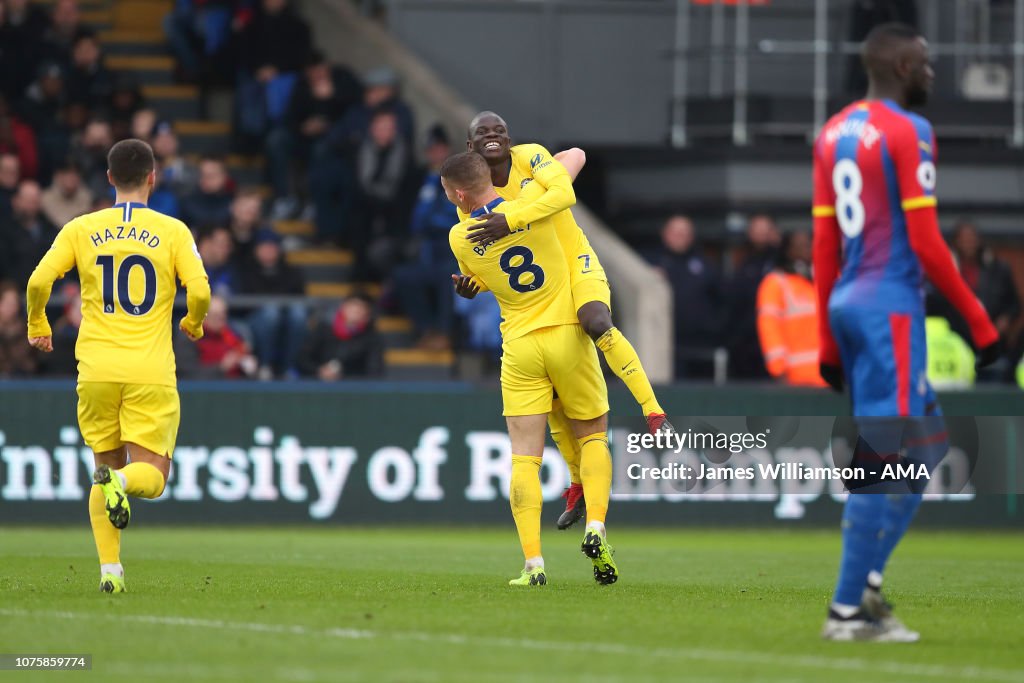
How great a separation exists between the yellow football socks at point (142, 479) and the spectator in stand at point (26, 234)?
9.38m

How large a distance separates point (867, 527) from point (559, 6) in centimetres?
1724

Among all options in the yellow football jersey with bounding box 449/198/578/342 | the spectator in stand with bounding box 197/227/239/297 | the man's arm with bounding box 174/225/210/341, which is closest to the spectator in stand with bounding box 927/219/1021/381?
the spectator in stand with bounding box 197/227/239/297

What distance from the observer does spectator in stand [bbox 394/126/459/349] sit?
1983 cm

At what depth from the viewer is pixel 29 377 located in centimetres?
1755

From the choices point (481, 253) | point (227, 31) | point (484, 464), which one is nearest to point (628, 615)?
point (481, 253)

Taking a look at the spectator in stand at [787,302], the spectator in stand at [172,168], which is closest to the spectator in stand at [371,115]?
the spectator in stand at [172,168]

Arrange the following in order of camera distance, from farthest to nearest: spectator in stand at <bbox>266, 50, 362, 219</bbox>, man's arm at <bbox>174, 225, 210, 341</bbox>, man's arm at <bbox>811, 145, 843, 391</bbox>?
spectator in stand at <bbox>266, 50, 362, 219</bbox> → man's arm at <bbox>174, 225, 210, 341</bbox> → man's arm at <bbox>811, 145, 843, 391</bbox>

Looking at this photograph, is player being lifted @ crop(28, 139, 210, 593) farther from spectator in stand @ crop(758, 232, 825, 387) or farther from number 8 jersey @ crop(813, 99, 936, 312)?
spectator in stand @ crop(758, 232, 825, 387)

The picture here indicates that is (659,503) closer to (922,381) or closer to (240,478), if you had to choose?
(240,478)

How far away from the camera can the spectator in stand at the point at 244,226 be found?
1941cm

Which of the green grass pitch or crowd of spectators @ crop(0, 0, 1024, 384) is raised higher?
crowd of spectators @ crop(0, 0, 1024, 384)

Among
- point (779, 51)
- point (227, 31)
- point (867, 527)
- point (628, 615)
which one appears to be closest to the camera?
point (867, 527)

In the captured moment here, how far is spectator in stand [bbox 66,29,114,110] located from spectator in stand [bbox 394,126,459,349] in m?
3.83

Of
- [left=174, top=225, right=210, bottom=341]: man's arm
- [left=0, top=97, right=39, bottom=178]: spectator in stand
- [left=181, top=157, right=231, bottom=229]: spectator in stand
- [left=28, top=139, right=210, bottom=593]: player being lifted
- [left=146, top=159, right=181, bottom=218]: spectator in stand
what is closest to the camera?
[left=28, top=139, right=210, bottom=593]: player being lifted
